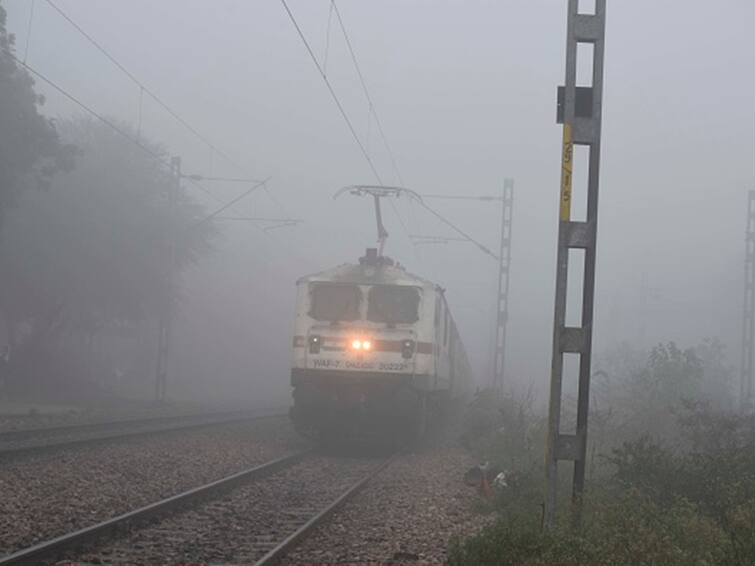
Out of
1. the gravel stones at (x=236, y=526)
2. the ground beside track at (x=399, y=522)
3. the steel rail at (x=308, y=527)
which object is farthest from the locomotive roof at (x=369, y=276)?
the gravel stones at (x=236, y=526)

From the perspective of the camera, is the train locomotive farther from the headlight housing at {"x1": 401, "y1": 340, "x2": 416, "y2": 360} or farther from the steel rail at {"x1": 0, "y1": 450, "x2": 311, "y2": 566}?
the steel rail at {"x1": 0, "y1": 450, "x2": 311, "y2": 566}

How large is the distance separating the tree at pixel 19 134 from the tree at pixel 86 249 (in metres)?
1.20

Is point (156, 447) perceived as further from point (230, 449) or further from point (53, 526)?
point (53, 526)

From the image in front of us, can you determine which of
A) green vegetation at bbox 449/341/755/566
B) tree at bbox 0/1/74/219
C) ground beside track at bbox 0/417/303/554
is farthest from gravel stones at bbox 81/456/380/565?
tree at bbox 0/1/74/219

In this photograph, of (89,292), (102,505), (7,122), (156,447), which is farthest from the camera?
(89,292)

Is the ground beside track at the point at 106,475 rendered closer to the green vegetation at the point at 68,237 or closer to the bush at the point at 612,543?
the bush at the point at 612,543

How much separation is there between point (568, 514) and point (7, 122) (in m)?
24.6

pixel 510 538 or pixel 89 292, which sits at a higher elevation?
pixel 89 292

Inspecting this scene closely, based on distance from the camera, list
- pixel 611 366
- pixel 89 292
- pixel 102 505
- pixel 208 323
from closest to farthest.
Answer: pixel 102 505, pixel 89 292, pixel 611 366, pixel 208 323

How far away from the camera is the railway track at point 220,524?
7.88 metres

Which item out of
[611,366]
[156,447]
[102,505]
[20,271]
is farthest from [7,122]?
[611,366]

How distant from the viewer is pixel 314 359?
688 inches

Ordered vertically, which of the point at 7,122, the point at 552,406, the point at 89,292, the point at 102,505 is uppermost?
the point at 7,122

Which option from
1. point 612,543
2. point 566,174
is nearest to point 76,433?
point 566,174
